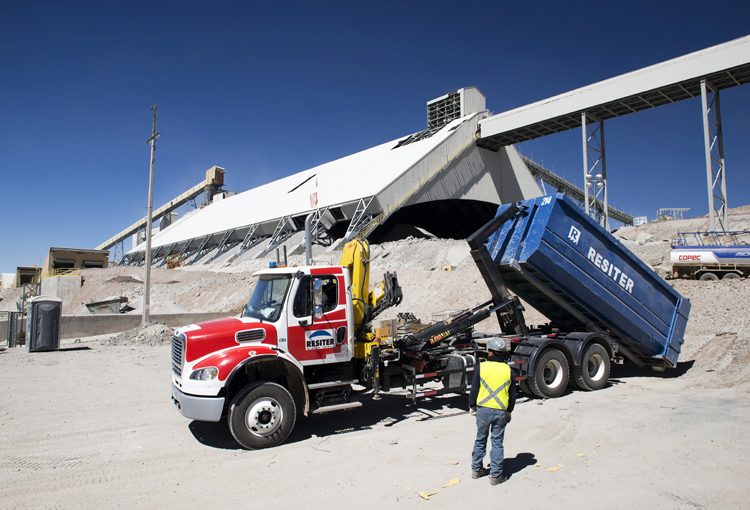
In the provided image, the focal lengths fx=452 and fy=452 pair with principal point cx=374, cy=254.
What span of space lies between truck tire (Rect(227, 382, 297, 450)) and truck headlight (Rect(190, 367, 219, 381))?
1.33 ft

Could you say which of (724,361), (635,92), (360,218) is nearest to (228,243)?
(360,218)

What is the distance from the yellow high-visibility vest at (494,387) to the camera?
15.3 ft

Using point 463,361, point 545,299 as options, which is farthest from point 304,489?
point 545,299

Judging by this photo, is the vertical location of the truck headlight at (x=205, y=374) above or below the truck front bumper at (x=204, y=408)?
above

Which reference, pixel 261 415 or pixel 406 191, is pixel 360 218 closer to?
pixel 406 191

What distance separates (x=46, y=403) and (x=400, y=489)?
7.23m

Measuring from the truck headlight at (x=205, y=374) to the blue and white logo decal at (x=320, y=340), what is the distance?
1.26 metres

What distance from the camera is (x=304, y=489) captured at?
4633 mm

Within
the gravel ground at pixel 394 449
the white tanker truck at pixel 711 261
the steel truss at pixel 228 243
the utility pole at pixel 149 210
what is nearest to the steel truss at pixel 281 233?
the steel truss at pixel 228 243

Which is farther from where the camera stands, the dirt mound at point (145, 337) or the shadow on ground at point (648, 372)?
the dirt mound at point (145, 337)

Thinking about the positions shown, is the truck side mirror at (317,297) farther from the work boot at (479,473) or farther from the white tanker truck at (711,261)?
the white tanker truck at (711,261)

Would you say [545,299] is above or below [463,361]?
above

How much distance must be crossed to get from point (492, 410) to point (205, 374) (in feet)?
11.4

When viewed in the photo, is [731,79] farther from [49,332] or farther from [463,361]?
[49,332]
